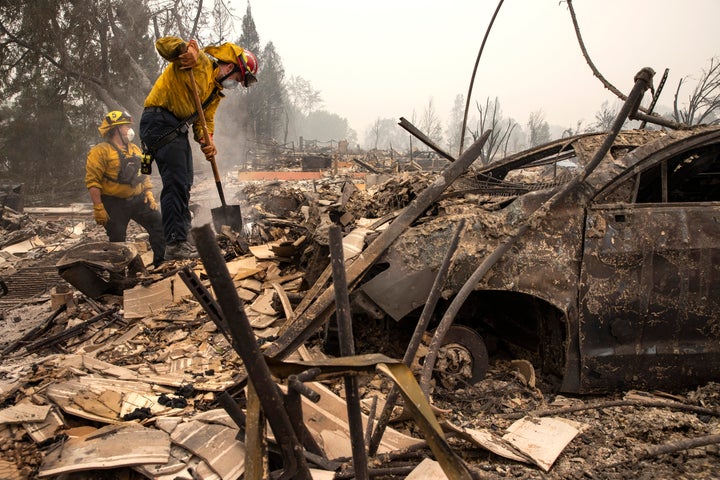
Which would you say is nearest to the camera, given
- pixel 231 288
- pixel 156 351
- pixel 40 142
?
pixel 231 288

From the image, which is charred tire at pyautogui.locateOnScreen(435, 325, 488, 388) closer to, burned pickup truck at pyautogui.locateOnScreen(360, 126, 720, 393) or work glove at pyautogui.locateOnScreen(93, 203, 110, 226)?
burned pickup truck at pyautogui.locateOnScreen(360, 126, 720, 393)

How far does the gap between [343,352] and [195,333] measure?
A: 2.39 meters

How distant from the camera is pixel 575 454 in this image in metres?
2.20

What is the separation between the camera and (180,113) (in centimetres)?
451

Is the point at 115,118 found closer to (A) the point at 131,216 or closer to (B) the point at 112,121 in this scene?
(B) the point at 112,121

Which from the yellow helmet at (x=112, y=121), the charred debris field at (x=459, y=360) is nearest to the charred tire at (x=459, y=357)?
the charred debris field at (x=459, y=360)

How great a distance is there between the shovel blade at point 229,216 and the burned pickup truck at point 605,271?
3.36 metres

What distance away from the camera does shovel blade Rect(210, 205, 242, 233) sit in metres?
5.44

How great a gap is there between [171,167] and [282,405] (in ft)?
12.5

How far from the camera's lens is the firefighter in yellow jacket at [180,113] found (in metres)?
4.37

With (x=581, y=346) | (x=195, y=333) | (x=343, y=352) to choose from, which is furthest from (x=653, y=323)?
(x=195, y=333)

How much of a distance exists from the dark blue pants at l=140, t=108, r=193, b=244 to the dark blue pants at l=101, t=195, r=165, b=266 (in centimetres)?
115

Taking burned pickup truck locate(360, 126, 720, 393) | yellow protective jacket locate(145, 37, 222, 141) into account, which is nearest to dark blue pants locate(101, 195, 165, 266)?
yellow protective jacket locate(145, 37, 222, 141)

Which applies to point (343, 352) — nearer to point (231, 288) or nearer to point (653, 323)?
point (231, 288)
